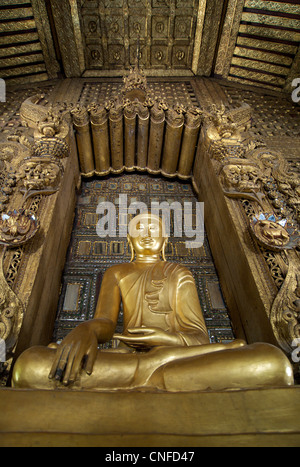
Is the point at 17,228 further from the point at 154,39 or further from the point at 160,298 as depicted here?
the point at 154,39

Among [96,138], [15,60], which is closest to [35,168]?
[96,138]

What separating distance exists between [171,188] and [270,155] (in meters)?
1.81

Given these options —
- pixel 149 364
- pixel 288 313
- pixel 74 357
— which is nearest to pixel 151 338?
pixel 149 364

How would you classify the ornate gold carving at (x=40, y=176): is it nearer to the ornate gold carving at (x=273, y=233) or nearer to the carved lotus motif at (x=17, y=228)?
the carved lotus motif at (x=17, y=228)

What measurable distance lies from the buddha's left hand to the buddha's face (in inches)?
44.1

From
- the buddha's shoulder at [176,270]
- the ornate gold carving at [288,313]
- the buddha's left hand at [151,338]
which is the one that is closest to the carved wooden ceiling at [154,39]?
the ornate gold carving at [288,313]

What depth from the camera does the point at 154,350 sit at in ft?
5.80

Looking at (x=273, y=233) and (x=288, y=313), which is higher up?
(x=273, y=233)

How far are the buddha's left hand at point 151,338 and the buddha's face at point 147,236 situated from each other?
1119mm

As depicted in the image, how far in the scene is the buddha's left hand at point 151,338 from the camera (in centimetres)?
202

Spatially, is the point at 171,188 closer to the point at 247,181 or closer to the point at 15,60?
the point at 247,181

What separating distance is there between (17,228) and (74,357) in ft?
5.23

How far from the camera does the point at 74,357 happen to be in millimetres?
1575

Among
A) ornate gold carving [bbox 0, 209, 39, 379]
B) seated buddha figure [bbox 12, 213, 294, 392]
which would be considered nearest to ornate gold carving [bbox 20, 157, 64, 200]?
ornate gold carving [bbox 0, 209, 39, 379]
